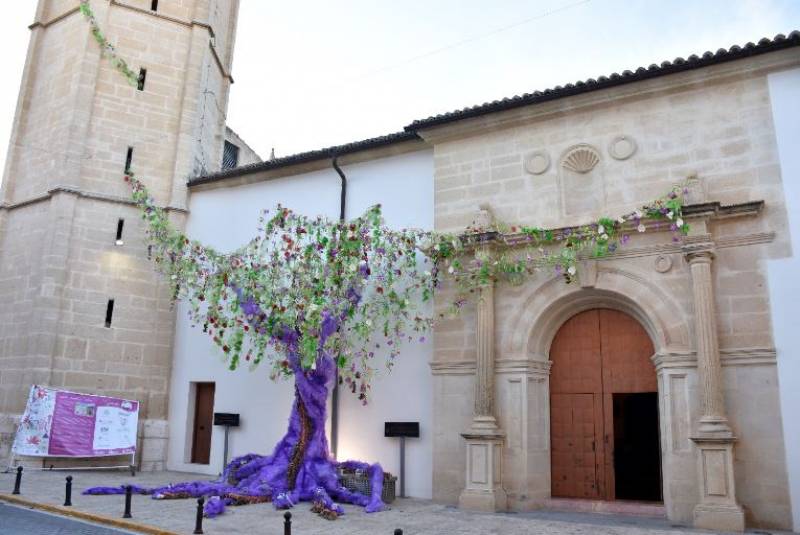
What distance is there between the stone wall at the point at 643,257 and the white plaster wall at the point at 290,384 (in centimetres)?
52

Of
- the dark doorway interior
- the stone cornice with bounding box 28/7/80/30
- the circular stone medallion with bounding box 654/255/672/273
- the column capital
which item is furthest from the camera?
the stone cornice with bounding box 28/7/80/30

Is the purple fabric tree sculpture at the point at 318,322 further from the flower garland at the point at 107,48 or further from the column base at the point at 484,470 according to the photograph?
the flower garland at the point at 107,48

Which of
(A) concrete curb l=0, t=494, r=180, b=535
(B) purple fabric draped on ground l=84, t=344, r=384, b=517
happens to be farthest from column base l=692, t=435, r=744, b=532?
(A) concrete curb l=0, t=494, r=180, b=535

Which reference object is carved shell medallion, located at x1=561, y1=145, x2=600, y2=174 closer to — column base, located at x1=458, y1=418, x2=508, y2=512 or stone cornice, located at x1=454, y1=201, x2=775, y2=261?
stone cornice, located at x1=454, y1=201, x2=775, y2=261

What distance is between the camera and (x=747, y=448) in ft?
28.4

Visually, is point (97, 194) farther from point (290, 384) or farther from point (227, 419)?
point (290, 384)

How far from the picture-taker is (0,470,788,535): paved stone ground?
7.83 meters

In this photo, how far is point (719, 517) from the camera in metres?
8.22

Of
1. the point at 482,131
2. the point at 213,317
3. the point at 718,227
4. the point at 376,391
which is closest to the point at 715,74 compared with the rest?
the point at 718,227

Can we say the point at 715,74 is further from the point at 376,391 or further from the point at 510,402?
the point at 376,391

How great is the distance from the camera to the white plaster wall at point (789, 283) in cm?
847

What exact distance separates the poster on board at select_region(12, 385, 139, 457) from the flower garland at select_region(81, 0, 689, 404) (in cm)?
308

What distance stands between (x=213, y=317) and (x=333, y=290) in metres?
2.22

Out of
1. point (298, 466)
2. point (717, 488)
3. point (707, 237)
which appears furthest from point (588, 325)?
point (298, 466)
